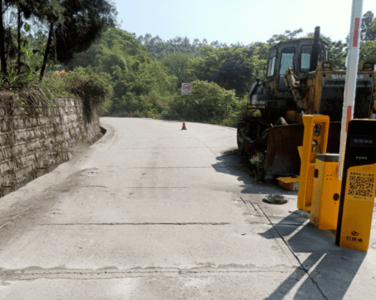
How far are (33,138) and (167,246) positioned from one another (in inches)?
186

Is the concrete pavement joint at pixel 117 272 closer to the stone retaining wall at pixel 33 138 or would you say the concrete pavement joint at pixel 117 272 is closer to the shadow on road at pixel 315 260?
the shadow on road at pixel 315 260

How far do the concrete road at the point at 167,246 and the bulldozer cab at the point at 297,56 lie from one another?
12.2 feet

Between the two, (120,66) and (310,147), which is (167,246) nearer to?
(310,147)

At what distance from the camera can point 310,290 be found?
118 inches

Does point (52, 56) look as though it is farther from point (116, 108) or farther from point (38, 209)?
point (116, 108)

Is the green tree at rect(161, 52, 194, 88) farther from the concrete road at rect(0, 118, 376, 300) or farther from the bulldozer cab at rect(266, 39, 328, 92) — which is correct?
the concrete road at rect(0, 118, 376, 300)

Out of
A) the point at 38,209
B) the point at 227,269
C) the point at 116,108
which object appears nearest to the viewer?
the point at 227,269

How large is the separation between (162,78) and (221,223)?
2002 inches

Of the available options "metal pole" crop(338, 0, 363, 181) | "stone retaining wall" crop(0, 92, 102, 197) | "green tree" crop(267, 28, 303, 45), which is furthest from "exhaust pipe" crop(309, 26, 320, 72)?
"green tree" crop(267, 28, 303, 45)

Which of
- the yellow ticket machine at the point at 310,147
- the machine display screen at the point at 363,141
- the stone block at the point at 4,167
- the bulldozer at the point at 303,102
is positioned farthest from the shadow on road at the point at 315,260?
the stone block at the point at 4,167

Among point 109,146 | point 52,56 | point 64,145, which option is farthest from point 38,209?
point 52,56

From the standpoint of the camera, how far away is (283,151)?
6801 millimetres

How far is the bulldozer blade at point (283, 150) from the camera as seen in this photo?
22.2ft

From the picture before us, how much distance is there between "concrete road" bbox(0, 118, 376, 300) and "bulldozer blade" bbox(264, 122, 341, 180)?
46cm
